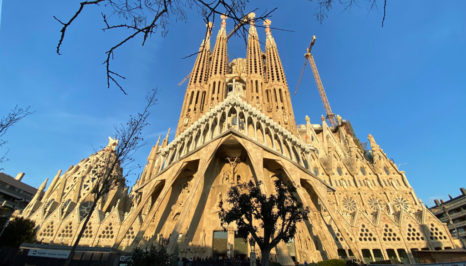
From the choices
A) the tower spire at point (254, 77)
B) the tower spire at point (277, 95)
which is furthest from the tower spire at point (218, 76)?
the tower spire at point (277, 95)

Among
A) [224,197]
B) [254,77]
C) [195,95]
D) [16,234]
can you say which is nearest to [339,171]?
[254,77]

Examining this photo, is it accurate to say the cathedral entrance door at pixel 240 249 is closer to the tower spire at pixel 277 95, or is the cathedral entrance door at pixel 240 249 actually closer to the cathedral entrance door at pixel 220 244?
the cathedral entrance door at pixel 220 244

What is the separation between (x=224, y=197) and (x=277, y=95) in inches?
761

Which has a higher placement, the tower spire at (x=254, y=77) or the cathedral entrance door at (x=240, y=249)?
the tower spire at (x=254, y=77)

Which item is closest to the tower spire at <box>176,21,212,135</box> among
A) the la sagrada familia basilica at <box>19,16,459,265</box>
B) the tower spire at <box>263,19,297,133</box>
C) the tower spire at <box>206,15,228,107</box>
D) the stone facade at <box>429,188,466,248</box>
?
the la sagrada familia basilica at <box>19,16,459,265</box>

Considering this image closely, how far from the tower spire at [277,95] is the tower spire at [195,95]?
410 inches

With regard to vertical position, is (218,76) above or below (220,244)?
above

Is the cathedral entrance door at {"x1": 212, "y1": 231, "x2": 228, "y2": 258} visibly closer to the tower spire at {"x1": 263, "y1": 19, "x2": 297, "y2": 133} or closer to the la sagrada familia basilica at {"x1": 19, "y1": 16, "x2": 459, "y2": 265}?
the la sagrada familia basilica at {"x1": 19, "y1": 16, "x2": 459, "y2": 265}

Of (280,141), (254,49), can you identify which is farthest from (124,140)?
(254,49)

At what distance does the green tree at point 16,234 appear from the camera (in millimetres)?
12758

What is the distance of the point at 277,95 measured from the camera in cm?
3288

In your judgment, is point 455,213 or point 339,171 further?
point 455,213

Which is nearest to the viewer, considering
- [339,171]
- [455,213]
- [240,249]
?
[240,249]

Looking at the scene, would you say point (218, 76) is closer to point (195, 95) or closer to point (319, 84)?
point (195, 95)
